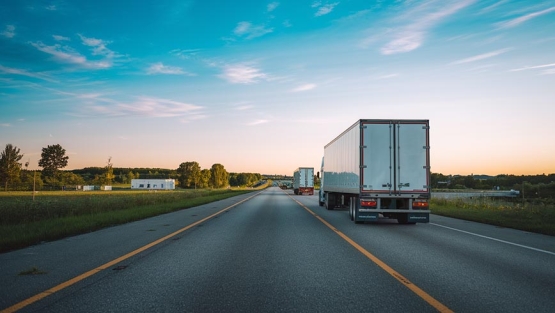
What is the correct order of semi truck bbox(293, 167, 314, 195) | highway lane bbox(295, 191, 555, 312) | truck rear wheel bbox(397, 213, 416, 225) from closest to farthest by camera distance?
highway lane bbox(295, 191, 555, 312)
truck rear wheel bbox(397, 213, 416, 225)
semi truck bbox(293, 167, 314, 195)

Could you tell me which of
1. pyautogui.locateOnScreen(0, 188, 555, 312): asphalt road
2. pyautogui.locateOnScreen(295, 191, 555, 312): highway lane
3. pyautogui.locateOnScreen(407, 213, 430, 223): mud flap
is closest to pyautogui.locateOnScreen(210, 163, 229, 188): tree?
pyautogui.locateOnScreen(407, 213, 430, 223): mud flap

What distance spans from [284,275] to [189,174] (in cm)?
15197

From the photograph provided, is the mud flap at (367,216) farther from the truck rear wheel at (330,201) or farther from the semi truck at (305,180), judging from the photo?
the semi truck at (305,180)

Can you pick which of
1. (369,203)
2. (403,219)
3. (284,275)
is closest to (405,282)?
(284,275)

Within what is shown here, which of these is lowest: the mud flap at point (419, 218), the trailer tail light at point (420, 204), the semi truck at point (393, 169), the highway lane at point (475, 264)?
the highway lane at point (475, 264)

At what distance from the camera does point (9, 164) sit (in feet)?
401

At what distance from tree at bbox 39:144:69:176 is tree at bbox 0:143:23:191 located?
42.0 meters

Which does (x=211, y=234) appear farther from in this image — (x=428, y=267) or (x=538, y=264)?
(x=538, y=264)

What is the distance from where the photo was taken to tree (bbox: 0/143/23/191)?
394 feet

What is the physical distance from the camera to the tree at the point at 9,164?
4732 inches

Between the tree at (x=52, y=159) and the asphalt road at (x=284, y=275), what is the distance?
18180 cm

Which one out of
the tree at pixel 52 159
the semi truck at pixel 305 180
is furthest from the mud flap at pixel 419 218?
the tree at pixel 52 159

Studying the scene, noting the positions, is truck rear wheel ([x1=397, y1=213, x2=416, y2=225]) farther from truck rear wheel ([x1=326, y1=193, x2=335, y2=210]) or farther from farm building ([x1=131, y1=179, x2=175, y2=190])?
farm building ([x1=131, y1=179, x2=175, y2=190])

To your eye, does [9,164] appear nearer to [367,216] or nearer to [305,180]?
[305,180]
